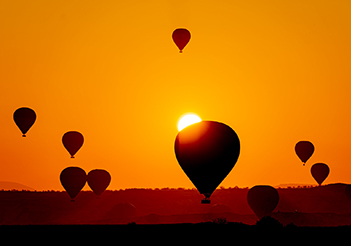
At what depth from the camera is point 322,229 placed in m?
23.7

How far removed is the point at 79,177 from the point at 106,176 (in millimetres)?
6803

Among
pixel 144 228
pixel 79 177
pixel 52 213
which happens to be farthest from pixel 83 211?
pixel 144 228

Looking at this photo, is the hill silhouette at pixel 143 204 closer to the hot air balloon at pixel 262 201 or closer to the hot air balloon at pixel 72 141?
the hot air balloon at pixel 72 141

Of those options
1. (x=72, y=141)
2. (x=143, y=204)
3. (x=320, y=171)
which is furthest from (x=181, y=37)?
(x=143, y=204)

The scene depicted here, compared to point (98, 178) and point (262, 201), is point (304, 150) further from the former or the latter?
point (98, 178)

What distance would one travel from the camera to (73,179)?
76.8 m

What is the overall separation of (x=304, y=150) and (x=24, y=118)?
114 ft

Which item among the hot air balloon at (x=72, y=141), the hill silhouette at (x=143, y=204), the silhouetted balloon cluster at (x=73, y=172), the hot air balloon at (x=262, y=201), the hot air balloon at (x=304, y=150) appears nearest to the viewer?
the silhouetted balloon cluster at (x=73, y=172)

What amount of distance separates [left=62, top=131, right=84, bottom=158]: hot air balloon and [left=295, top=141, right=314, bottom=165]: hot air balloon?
27041mm

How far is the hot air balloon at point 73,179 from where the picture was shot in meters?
76.6

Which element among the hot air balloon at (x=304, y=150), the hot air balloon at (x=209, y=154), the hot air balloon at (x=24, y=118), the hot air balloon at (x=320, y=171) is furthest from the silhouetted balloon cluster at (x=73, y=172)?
the hot air balloon at (x=320, y=171)

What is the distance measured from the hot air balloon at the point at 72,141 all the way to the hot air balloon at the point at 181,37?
24333 millimetres

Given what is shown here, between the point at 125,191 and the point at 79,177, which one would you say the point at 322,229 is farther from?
the point at 125,191

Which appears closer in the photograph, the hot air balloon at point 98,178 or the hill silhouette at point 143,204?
the hot air balloon at point 98,178
